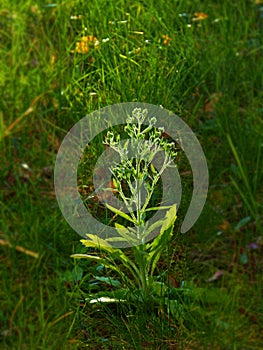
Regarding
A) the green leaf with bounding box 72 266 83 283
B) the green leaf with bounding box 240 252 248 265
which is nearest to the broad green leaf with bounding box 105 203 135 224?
the green leaf with bounding box 72 266 83 283

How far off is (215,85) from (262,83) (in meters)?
0.16

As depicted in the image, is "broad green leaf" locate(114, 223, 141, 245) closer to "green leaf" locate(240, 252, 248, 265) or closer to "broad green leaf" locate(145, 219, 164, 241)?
"broad green leaf" locate(145, 219, 164, 241)

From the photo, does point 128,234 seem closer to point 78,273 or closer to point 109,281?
point 109,281

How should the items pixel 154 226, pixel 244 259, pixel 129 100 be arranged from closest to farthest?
1. pixel 154 226
2. pixel 129 100
3. pixel 244 259

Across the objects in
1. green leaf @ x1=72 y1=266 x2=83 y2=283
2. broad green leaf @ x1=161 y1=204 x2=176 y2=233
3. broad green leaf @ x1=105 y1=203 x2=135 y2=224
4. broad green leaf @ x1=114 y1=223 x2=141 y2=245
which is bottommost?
green leaf @ x1=72 y1=266 x2=83 y2=283

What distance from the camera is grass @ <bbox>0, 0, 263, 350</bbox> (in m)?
1.08

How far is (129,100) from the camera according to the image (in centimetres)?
104

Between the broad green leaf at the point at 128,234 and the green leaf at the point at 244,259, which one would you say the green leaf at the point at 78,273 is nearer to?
the broad green leaf at the point at 128,234

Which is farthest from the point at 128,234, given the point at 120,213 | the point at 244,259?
the point at 244,259

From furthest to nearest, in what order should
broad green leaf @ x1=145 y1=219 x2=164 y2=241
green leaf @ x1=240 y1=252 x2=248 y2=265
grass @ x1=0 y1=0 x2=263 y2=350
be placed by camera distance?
1. green leaf @ x1=240 y1=252 x2=248 y2=265
2. grass @ x1=0 y1=0 x2=263 y2=350
3. broad green leaf @ x1=145 y1=219 x2=164 y2=241

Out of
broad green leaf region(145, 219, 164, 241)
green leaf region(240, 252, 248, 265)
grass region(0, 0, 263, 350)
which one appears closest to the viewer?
broad green leaf region(145, 219, 164, 241)

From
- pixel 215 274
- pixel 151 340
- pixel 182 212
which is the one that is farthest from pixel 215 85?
pixel 151 340

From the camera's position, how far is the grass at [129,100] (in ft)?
3.54

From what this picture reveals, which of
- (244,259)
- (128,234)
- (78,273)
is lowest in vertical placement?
(244,259)
